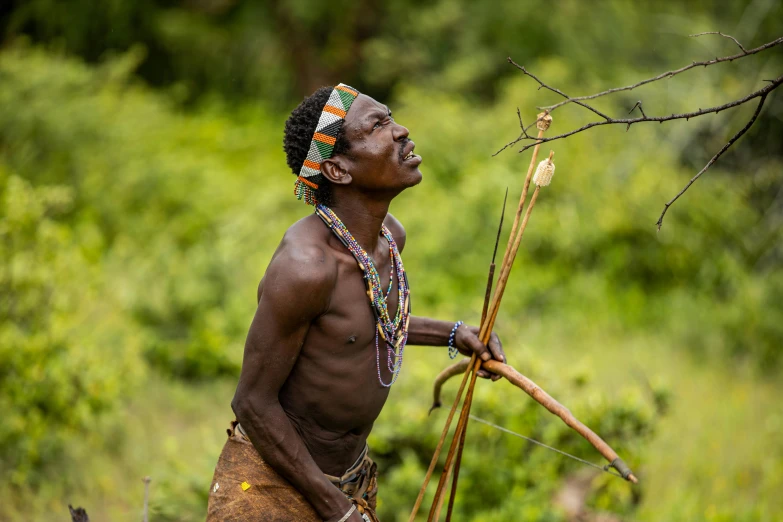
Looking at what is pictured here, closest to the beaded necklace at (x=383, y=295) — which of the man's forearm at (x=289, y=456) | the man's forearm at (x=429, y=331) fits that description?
the man's forearm at (x=429, y=331)

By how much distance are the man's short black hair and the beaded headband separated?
18mm

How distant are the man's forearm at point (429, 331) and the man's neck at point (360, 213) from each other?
45 centimetres

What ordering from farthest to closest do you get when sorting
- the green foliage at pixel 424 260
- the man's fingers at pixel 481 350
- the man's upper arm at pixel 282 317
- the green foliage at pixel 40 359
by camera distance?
the green foliage at pixel 40 359 < the green foliage at pixel 424 260 < the man's fingers at pixel 481 350 < the man's upper arm at pixel 282 317

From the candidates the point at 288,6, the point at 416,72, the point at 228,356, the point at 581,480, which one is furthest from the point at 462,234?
the point at 288,6

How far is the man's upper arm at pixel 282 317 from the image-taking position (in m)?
2.11

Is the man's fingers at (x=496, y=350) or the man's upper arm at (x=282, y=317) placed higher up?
the man's fingers at (x=496, y=350)

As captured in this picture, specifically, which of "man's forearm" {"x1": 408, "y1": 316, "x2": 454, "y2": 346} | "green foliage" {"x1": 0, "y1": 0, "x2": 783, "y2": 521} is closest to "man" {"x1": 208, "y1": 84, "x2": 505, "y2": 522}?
"man's forearm" {"x1": 408, "y1": 316, "x2": 454, "y2": 346}

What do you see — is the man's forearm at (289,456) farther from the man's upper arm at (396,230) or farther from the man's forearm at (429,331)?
the man's upper arm at (396,230)

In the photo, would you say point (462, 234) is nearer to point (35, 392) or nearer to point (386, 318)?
point (35, 392)

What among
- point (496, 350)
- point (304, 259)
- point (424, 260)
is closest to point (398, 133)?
point (304, 259)

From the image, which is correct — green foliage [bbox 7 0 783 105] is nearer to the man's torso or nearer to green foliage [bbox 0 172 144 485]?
green foliage [bbox 0 172 144 485]

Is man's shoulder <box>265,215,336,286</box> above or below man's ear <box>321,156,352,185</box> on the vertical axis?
below

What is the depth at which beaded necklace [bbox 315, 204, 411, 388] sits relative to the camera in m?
2.32

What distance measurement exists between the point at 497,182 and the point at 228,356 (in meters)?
3.70
